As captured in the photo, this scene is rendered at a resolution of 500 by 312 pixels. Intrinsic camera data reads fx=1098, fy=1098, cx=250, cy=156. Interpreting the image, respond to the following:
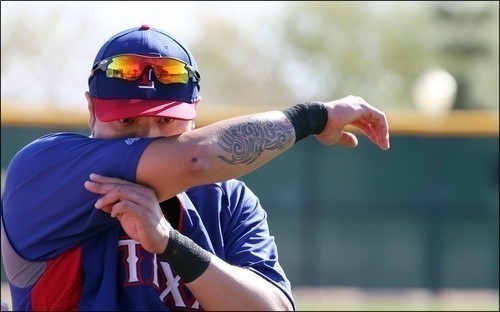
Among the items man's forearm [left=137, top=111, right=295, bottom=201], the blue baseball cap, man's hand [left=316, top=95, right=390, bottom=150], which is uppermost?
the blue baseball cap

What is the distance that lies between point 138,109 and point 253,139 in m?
0.34

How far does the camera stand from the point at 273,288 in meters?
3.13

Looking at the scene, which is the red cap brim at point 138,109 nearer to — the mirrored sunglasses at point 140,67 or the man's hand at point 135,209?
the mirrored sunglasses at point 140,67

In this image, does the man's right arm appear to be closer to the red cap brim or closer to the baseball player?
the baseball player

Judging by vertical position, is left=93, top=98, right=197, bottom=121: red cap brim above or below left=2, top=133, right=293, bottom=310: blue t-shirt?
above

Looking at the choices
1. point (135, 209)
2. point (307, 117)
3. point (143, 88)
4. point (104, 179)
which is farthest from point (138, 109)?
point (307, 117)

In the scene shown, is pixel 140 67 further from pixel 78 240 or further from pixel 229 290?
pixel 229 290

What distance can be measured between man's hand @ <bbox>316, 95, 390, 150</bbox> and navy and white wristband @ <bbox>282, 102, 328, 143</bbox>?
0.03 meters

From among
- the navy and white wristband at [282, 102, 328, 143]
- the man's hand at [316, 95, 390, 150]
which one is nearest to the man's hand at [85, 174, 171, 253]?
the navy and white wristband at [282, 102, 328, 143]

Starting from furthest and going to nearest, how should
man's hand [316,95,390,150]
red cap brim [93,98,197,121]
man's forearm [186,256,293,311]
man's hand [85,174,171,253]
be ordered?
man's hand [316,95,390,150] → red cap brim [93,98,197,121] → man's forearm [186,256,293,311] → man's hand [85,174,171,253]

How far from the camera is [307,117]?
3094mm

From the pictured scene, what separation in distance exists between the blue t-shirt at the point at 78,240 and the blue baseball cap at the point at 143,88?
0.10 meters

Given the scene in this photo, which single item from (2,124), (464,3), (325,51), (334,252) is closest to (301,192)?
(334,252)

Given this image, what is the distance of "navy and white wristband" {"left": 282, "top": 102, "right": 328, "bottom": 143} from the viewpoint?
10.0 ft
